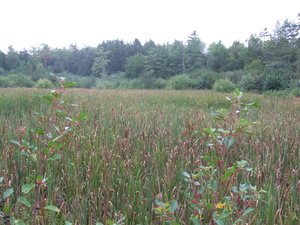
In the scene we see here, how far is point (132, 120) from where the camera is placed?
418 cm

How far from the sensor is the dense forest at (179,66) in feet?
79.9

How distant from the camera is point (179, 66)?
50.4 m

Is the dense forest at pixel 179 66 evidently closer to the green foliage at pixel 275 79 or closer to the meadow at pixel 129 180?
the green foliage at pixel 275 79

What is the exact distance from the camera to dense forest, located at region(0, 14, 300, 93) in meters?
24.4

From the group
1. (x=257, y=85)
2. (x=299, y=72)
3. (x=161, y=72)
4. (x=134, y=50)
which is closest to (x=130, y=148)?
(x=257, y=85)

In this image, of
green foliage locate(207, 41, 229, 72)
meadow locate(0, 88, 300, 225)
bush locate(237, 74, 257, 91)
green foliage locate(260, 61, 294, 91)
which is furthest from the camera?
green foliage locate(207, 41, 229, 72)

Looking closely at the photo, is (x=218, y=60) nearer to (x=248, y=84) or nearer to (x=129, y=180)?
(x=248, y=84)

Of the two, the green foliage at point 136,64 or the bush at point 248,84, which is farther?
the green foliage at point 136,64

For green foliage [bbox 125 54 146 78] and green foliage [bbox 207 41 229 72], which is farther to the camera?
green foliage [bbox 125 54 146 78]

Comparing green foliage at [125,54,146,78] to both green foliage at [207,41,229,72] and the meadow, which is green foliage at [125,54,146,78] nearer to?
green foliage at [207,41,229,72]

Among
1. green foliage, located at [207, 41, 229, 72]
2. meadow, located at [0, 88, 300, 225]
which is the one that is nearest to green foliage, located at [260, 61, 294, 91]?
meadow, located at [0, 88, 300, 225]

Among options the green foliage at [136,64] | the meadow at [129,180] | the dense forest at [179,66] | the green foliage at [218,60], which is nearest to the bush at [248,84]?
the dense forest at [179,66]

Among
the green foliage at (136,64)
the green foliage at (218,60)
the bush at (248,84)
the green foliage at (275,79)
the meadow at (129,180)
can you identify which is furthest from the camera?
the green foliage at (136,64)

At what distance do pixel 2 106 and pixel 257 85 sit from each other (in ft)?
71.5
